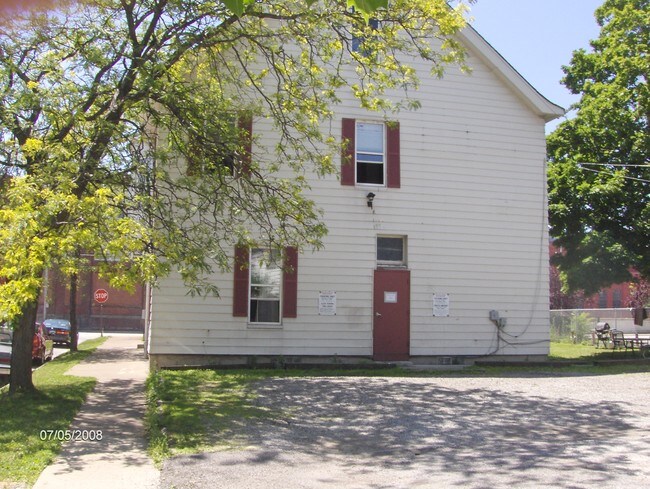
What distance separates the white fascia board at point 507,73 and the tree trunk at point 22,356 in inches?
490

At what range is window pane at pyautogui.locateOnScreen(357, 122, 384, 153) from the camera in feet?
53.6

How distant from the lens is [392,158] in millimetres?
16156

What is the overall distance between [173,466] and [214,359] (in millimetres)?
8105

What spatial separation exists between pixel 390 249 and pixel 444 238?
4.74 feet

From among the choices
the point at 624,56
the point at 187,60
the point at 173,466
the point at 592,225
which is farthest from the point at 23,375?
the point at 624,56

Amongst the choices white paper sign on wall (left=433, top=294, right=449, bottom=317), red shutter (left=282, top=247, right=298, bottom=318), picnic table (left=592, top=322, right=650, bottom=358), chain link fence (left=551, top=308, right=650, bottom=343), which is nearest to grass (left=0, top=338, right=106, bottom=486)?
red shutter (left=282, top=247, right=298, bottom=318)

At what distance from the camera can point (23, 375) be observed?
10.4 meters

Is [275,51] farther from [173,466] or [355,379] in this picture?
[173,466]

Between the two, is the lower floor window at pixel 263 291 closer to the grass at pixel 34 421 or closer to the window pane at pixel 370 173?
the window pane at pixel 370 173

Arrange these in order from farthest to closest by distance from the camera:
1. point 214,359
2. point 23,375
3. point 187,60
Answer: point 214,359
point 187,60
point 23,375

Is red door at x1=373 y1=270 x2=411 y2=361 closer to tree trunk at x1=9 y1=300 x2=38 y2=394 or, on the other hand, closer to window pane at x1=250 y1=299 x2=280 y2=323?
window pane at x1=250 y1=299 x2=280 y2=323

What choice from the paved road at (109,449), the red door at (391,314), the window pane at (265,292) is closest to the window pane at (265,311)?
the window pane at (265,292)

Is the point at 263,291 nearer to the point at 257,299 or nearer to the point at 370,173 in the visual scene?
the point at 257,299

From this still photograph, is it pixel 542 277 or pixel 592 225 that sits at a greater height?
pixel 592 225
